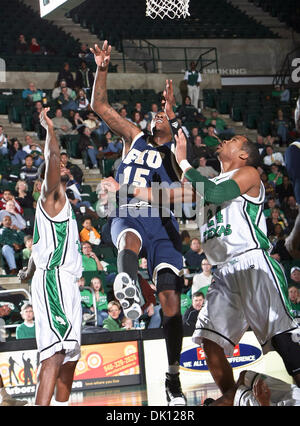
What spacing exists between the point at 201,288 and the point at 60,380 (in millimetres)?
3578

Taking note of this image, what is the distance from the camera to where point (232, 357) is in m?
9.34

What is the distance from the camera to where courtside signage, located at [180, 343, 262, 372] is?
9125 millimetres

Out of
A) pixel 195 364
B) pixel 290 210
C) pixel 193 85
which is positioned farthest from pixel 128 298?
pixel 193 85

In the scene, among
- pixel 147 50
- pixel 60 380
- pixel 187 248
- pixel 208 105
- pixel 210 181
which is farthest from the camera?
pixel 147 50

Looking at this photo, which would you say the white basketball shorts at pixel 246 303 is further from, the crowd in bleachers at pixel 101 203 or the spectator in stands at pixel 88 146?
the spectator in stands at pixel 88 146

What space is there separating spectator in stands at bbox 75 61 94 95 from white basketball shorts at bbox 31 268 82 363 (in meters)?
8.68

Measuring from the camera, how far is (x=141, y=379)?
899 centimetres

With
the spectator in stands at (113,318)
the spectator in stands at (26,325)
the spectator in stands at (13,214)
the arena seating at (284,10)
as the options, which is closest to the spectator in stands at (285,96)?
the arena seating at (284,10)

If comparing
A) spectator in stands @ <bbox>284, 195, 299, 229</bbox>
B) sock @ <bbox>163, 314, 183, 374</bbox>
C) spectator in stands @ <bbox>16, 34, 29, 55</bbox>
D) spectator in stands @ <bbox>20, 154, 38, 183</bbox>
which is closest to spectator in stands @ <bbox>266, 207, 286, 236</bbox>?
spectator in stands @ <bbox>284, 195, 299, 229</bbox>

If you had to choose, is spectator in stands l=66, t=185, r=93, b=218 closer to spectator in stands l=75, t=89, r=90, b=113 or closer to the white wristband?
spectator in stands l=75, t=89, r=90, b=113

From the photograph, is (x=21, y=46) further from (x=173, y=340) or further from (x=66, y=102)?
(x=173, y=340)

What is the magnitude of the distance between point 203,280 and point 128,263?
12.2ft
